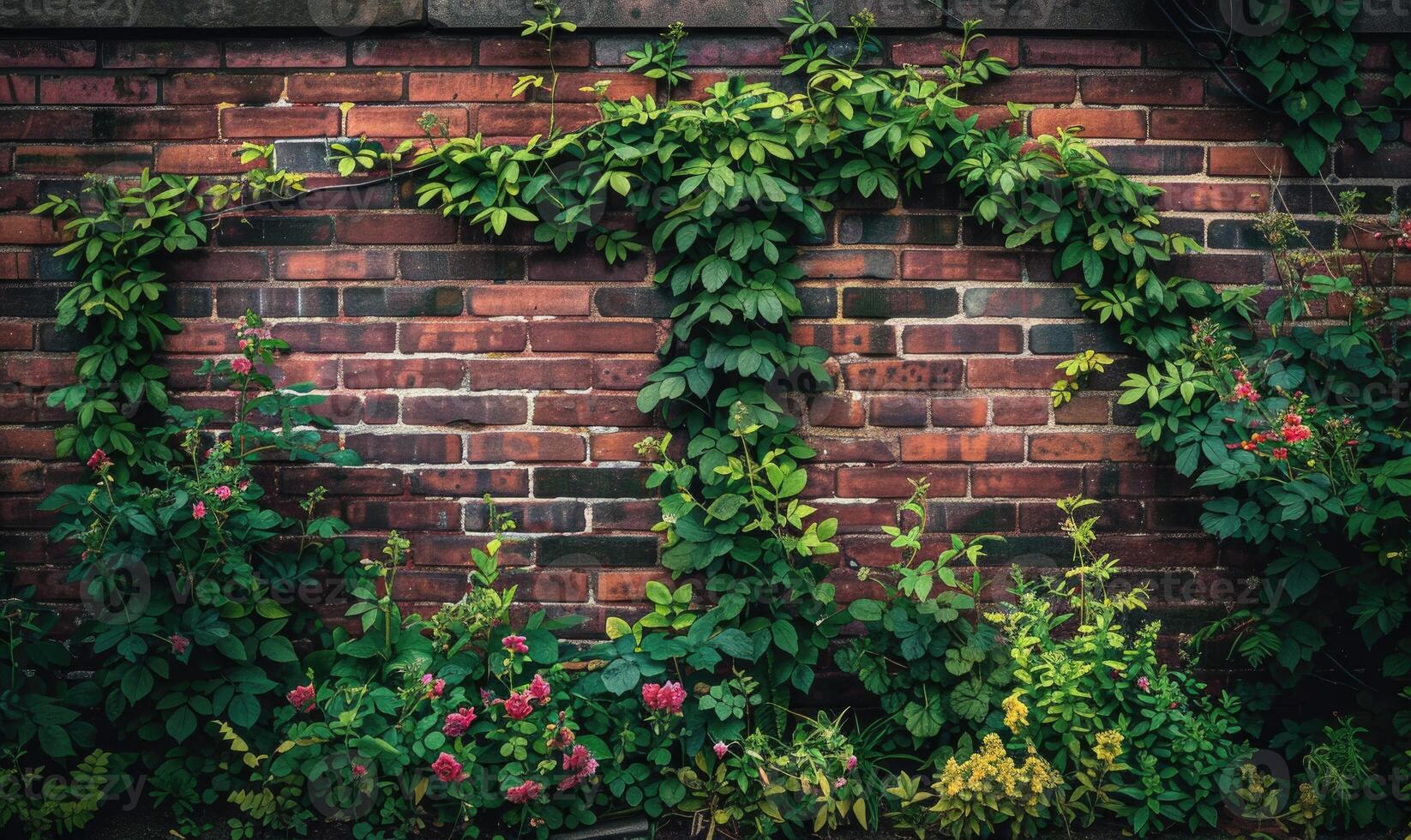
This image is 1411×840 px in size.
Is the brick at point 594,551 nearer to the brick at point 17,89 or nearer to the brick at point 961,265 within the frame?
the brick at point 961,265

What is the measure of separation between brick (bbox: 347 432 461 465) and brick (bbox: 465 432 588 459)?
5 centimetres

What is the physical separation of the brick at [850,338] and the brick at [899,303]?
0.12 feet

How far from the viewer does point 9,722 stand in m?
2.34

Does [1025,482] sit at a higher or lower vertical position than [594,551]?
higher

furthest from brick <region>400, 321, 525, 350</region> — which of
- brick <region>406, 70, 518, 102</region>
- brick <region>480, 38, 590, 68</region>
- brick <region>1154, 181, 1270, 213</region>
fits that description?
brick <region>1154, 181, 1270, 213</region>

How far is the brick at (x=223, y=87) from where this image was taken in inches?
104

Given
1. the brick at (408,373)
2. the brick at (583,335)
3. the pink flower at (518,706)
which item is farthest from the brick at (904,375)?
the pink flower at (518,706)

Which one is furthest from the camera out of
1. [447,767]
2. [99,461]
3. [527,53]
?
[527,53]

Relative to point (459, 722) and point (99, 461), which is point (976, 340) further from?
point (99, 461)

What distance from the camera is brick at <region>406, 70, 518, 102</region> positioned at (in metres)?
2.63

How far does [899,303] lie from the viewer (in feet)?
8.70

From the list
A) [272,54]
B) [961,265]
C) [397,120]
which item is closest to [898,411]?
[961,265]

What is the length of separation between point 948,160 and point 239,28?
1.99 meters

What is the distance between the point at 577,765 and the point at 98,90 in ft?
7.48
